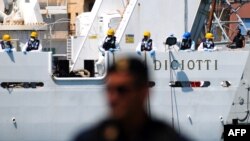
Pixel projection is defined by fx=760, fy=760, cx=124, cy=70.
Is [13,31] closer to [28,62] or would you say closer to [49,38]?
[49,38]

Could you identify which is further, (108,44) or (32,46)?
(32,46)

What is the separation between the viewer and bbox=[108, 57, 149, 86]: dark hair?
12.7 feet

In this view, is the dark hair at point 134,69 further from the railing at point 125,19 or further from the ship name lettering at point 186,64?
the railing at point 125,19

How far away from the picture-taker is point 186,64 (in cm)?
1612

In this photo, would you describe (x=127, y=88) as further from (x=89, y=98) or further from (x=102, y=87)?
(x=89, y=98)

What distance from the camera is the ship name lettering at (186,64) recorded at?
52.5 ft

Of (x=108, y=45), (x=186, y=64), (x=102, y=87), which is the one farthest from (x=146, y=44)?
(x=102, y=87)

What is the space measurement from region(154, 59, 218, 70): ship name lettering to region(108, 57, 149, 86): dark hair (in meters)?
12.1

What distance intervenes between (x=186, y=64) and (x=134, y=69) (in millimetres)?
12297

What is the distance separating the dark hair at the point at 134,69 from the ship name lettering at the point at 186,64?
1207 centimetres

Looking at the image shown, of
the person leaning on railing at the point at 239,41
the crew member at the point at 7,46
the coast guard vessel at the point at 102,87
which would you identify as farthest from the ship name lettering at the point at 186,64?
the crew member at the point at 7,46

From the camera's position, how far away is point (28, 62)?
15.9 m

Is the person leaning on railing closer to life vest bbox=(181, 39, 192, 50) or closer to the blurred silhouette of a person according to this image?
life vest bbox=(181, 39, 192, 50)

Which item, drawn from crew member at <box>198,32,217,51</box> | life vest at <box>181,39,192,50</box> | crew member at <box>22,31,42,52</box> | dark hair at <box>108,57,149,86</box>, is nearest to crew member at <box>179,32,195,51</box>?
life vest at <box>181,39,192,50</box>
